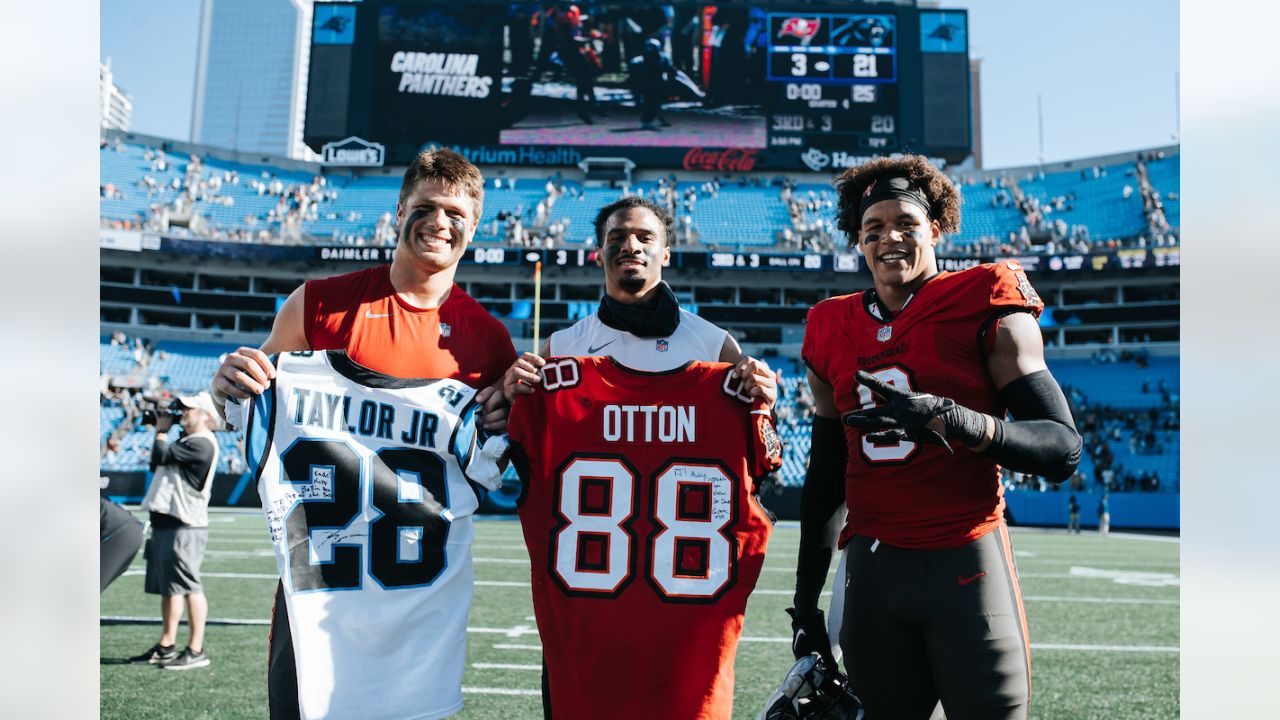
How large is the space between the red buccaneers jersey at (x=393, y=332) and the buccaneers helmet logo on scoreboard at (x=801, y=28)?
102 ft

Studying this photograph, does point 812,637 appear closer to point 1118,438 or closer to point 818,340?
point 818,340

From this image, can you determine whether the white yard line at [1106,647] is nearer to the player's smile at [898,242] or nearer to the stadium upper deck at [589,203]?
the player's smile at [898,242]

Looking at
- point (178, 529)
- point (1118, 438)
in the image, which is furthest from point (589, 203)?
point (178, 529)

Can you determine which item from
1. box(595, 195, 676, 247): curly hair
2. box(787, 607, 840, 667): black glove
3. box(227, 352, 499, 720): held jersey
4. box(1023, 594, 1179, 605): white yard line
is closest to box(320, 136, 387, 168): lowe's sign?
box(1023, 594, 1179, 605): white yard line

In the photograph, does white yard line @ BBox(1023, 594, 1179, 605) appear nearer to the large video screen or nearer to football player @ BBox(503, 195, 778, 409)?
football player @ BBox(503, 195, 778, 409)

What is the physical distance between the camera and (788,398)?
2584cm

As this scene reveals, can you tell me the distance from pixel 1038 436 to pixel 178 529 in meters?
5.33

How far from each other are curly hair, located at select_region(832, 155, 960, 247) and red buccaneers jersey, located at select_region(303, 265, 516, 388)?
1267 mm

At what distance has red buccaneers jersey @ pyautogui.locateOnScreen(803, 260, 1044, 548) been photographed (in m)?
2.28

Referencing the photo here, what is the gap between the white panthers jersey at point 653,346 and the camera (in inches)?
111

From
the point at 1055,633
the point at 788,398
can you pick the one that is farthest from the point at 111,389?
the point at 1055,633

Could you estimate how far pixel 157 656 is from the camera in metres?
5.22

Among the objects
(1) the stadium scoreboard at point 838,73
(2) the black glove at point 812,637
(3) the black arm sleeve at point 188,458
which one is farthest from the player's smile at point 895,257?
(1) the stadium scoreboard at point 838,73
